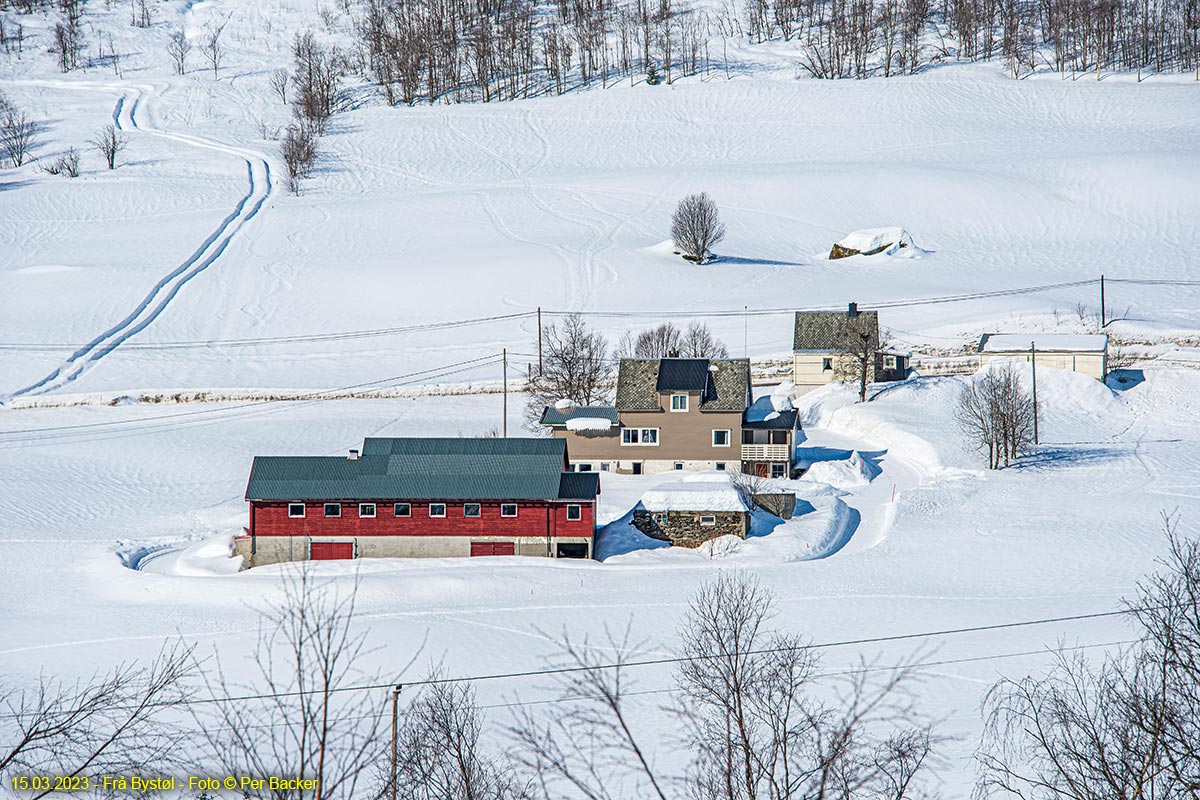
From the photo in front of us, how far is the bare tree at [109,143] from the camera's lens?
110269 mm

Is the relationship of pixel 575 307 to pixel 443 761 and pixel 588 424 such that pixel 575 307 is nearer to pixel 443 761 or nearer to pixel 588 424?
pixel 588 424

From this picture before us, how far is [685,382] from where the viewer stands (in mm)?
49094

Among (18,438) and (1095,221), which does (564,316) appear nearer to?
(18,438)

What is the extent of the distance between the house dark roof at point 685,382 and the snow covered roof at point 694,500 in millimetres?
10215

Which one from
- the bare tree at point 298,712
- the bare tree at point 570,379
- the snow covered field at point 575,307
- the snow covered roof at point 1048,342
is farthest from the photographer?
the snow covered roof at point 1048,342

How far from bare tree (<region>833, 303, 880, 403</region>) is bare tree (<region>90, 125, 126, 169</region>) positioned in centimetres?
7711

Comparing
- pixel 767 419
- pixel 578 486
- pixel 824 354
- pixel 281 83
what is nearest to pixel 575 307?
pixel 824 354

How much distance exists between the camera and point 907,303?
73.8 m

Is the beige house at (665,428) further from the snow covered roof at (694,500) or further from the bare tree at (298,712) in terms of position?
the bare tree at (298,712)

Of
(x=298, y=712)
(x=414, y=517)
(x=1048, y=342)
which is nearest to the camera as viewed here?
(x=298, y=712)

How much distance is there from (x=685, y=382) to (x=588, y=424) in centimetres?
436

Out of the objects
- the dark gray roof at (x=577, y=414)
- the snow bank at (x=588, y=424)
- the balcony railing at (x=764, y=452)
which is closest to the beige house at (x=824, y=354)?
the balcony railing at (x=764, y=452)

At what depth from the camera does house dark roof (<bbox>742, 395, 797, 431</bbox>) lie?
48.0 metres

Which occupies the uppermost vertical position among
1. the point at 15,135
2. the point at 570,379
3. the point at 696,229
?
the point at 15,135
